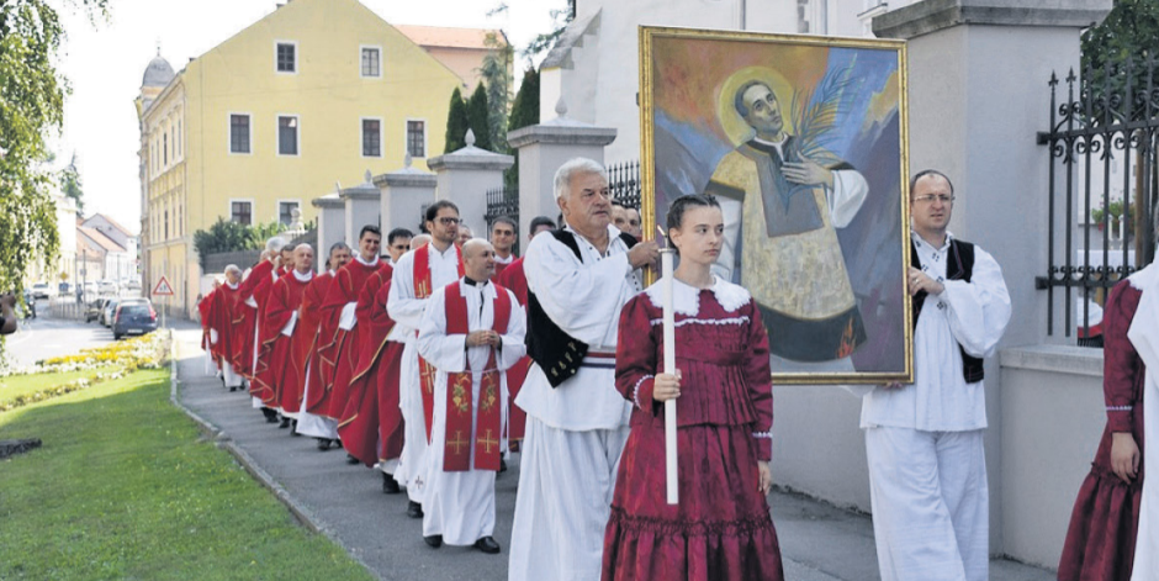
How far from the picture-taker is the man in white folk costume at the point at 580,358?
5.77m

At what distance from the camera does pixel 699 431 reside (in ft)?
16.3

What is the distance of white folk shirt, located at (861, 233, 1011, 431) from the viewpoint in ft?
20.2

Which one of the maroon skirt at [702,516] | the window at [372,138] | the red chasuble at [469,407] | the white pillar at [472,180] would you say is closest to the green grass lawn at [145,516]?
the red chasuble at [469,407]

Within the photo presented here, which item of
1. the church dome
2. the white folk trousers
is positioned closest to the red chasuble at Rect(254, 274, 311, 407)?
the white folk trousers

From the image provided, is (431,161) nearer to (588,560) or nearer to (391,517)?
(391,517)

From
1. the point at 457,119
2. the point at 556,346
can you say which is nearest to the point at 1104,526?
the point at 556,346

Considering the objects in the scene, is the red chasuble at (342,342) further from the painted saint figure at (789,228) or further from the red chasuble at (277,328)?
the painted saint figure at (789,228)

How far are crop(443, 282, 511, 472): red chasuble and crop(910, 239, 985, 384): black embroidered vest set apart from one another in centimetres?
313

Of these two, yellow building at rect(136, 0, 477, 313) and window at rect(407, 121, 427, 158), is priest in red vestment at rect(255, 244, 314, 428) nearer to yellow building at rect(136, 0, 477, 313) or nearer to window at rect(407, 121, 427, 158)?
yellow building at rect(136, 0, 477, 313)

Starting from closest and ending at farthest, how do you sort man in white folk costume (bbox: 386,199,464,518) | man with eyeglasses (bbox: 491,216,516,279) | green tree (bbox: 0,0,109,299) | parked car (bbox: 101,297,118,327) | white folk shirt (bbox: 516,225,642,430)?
white folk shirt (bbox: 516,225,642,430) < man in white folk costume (bbox: 386,199,464,518) < man with eyeglasses (bbox: 491,216,516,279) < green tree (bbox: 0,0,109,299) < parked car (bbox: 101,297,118,327)

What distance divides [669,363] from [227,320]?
56.9 feet

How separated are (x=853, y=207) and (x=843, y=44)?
0.72 meters

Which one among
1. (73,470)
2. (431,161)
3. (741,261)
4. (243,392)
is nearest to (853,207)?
(741,261)

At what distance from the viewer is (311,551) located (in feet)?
26.8
